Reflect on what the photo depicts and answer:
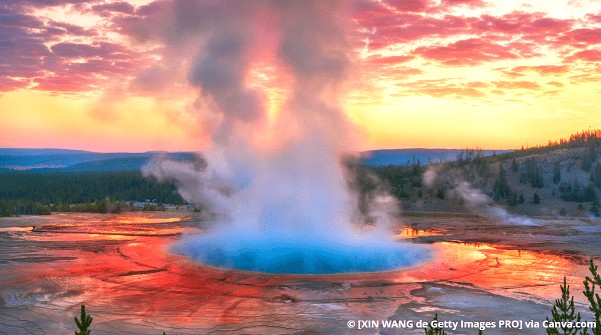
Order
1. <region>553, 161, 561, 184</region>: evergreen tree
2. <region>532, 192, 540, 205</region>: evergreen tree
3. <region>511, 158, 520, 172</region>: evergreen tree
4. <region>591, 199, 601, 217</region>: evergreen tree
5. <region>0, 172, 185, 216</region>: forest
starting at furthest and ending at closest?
<region>511, 158, 520, 172</region>: evergreen tree
<region>0, 172, 185, 216</region>: forest
<region>553, 161, 561, 184</region>: evergreen tree
<region>532, 192, 540, 205</region>: evergreen tree
<region>591, 199, 601, 217</region>: evergreen tree

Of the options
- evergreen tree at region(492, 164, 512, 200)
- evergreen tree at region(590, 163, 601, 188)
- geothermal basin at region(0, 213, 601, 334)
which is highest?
evergreen tree at region(590, 163, 601, 188)

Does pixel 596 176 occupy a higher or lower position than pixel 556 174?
lower

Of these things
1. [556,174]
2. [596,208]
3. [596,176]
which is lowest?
[596,208]

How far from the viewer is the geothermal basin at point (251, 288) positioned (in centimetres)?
975

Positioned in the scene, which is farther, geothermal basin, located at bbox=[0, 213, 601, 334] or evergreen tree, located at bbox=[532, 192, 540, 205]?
evergreen tree, located at bbox=[532, 192, 540, 205]

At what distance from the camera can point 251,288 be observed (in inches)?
490

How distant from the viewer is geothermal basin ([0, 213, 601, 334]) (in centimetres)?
975

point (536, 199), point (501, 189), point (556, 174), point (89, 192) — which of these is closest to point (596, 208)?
point (536, 199)

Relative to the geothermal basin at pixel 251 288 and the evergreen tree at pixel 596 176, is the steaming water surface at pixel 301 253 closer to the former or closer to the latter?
the geothermal basin at pixel 251 288

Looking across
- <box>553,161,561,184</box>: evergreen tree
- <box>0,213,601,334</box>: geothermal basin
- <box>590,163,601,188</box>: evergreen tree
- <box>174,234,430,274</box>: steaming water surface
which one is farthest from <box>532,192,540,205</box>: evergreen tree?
<box>174,234,430,274</box>: steaming water surface

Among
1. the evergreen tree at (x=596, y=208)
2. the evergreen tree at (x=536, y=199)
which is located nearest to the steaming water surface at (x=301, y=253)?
the evergreen tree at (x=596, y=208)

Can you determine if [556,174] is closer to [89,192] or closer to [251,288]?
[251,288]

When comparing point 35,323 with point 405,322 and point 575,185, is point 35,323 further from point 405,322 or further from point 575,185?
point 575,185

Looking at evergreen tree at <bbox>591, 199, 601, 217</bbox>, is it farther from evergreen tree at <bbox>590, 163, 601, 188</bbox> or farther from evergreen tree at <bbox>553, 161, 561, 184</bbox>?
evergreen tree at <bbox>553, 161, 561, 184</bbox>
